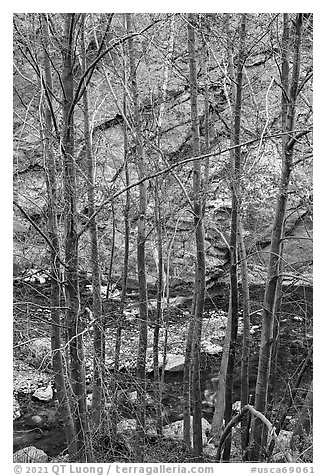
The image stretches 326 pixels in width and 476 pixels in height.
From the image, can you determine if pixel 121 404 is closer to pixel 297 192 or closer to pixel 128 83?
pixel 297 192

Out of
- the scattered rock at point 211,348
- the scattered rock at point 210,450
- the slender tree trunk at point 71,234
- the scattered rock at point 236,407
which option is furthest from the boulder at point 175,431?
the slender tree trunk at point 71,234

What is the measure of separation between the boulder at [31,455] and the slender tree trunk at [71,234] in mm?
537

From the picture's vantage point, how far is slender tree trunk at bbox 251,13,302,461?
3.06 meters

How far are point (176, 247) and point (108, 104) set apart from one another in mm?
1401

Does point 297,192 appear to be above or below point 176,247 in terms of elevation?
above

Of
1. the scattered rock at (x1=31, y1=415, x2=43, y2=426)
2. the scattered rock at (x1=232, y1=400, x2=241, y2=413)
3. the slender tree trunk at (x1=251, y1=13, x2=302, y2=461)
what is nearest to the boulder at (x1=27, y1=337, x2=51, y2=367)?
the scattered rock at (x1=31, y1=415, x2=43, y2=426)

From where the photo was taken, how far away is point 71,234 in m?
2.71

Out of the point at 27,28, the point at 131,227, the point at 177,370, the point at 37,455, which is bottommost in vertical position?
the point at 37,455

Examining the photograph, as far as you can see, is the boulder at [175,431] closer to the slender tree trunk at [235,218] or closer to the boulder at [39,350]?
Answer: the slender tree trunk at [235,218]

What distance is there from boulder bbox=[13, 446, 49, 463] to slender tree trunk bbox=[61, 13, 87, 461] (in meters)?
0.54

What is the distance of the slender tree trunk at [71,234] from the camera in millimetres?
2637

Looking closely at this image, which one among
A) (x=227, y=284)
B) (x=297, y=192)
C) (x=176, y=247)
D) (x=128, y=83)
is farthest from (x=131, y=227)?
(x=297, y=192)

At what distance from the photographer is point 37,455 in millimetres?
3594

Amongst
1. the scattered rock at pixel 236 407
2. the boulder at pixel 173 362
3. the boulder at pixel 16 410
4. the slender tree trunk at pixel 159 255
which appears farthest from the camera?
the boulder at pixel 173 362
